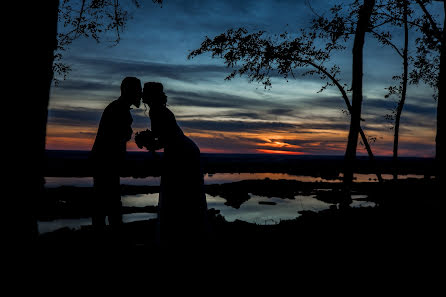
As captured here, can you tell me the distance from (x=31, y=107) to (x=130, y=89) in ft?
7.56

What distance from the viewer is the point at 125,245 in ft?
19.8

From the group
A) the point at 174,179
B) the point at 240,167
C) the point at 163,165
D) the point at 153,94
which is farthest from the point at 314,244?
the point at 240,167

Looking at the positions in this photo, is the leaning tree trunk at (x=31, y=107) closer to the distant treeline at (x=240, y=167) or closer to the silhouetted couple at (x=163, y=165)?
the silhouetted couple at (x=163, y=165)

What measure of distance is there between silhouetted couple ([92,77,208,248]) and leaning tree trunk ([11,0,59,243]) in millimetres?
1925

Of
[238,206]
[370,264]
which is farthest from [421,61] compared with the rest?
[370,264]

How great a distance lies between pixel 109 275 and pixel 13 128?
2.76 m

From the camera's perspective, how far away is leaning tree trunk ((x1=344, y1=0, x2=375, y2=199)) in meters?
10.9

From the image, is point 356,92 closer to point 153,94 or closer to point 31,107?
point 153,94

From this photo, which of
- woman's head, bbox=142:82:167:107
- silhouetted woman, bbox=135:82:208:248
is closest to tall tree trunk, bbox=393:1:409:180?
silhouetted woman, bbox=135:82:208:248

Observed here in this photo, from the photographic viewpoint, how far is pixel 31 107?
132 inches

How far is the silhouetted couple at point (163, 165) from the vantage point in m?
5.50

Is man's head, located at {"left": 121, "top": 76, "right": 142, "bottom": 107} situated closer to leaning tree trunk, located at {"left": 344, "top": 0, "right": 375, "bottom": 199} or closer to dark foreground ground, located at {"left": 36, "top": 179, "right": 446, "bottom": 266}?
dark foreground ground, located at {"left": 36, "top": 179, "right": 446, "bottom": 266}

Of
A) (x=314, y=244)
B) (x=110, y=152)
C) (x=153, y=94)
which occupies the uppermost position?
(x=153, y=94)

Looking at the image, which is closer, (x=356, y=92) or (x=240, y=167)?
(x=356, y=92)
